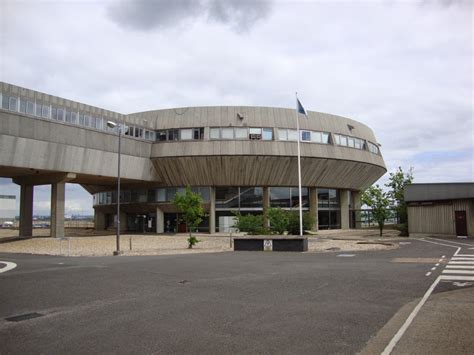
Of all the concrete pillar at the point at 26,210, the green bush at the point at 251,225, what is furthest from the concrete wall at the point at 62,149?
the green bush at the point at 251,225

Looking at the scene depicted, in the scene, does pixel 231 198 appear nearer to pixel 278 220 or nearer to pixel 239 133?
pixel 239 133

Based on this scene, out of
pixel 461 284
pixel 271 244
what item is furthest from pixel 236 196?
pixel 461 284

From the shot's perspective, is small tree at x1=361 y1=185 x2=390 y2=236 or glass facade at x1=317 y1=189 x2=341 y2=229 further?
glass facade at x1=317 y1=189 x2=341 y2=229

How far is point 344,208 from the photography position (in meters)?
51.7

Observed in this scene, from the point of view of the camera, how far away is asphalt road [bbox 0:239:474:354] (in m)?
6.61

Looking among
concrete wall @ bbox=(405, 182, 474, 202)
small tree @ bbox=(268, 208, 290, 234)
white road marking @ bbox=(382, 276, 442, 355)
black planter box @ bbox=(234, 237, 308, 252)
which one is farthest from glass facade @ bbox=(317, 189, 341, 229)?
white road marking @ bbox=(382, 276, 442, 355)

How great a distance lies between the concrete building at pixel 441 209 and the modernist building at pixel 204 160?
1046cm

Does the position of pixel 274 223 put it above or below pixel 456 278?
above

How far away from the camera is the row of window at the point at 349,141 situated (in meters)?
47.2

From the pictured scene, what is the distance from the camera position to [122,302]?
9.88m

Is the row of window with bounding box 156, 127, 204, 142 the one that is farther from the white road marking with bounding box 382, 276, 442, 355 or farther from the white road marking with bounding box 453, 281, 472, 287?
the white road marking with bounding box 382, 276, 442, 355

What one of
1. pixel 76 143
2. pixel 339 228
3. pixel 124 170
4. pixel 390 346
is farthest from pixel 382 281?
pixel 339 228

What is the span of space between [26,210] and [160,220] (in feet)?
42.6

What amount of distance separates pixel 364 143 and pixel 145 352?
156 feet
